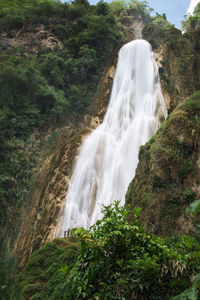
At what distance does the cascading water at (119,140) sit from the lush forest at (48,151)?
145 centimetres

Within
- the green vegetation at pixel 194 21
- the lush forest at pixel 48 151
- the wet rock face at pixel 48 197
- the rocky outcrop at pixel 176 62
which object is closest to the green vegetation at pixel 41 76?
the lush forest at pixel 48 151

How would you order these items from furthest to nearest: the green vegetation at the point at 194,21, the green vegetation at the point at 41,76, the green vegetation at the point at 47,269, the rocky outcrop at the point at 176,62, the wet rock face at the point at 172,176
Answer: the green vegetation at the point at 194,21, the rocky outcrop at the point at 176,62, the green vegetation at the point at 41,76, the wet rock face at the point at 172,176, the green vegetation at the point at 47,269

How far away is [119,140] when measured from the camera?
17266mm

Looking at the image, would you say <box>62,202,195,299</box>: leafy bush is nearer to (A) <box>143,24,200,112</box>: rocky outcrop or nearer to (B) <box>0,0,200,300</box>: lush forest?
(B) <box>0,0,200,300</box>: lush forest

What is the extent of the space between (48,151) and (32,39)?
10.7m

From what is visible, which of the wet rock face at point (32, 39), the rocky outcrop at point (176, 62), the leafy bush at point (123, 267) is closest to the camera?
the leafy bush at point (123, 267)

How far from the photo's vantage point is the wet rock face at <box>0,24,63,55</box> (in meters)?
23.8

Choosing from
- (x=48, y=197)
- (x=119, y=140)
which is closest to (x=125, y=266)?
(x=48, y=197)

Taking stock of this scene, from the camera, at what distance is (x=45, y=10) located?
81.3 ft

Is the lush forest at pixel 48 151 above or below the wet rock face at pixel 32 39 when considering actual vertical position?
below

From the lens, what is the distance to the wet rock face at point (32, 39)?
23781 millimetres

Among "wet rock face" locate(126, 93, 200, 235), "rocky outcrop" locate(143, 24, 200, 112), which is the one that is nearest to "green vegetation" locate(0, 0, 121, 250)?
"rocky outcrop" locate(143, 24, 200, 112)

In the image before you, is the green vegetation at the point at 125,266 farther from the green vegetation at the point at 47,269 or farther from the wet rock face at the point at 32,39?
the wet rock face at the point at 32,39

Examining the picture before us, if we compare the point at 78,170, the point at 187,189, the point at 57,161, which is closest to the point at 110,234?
the point at 187,189
